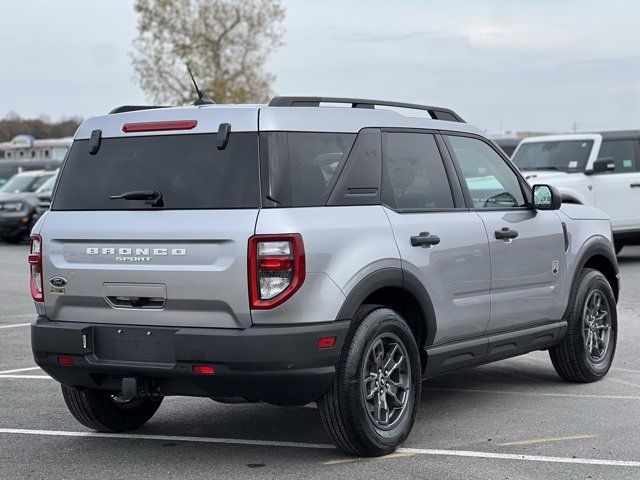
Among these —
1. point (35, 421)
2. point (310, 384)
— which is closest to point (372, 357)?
point (310, 384)

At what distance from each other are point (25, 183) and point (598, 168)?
16.0 meters

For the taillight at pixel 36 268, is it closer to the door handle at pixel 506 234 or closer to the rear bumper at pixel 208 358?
the rear bumper at pixel 208 358

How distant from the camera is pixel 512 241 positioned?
741cm

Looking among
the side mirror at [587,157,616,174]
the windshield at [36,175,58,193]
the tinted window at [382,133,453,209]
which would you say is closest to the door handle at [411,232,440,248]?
the tinted window at [382,133,453,209]

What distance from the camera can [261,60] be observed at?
5153cm

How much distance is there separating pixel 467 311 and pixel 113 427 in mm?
2225

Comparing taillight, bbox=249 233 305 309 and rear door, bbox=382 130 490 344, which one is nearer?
taillight, bbox=249 233 305 309

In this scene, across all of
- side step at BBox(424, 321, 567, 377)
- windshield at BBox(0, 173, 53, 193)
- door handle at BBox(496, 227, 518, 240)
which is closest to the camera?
side step at BBox(424, 321, 567, 377)

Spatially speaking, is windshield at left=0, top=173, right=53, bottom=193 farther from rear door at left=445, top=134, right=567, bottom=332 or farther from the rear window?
the rear window

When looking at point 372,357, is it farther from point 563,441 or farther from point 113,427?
point 113,427

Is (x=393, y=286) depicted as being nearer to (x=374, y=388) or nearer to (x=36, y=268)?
(x=374, y=388)

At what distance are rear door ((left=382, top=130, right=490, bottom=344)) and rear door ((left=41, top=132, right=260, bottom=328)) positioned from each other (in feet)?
3.39

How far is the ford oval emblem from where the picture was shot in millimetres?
6195

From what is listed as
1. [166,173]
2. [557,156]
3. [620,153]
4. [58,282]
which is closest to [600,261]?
[166,173]
